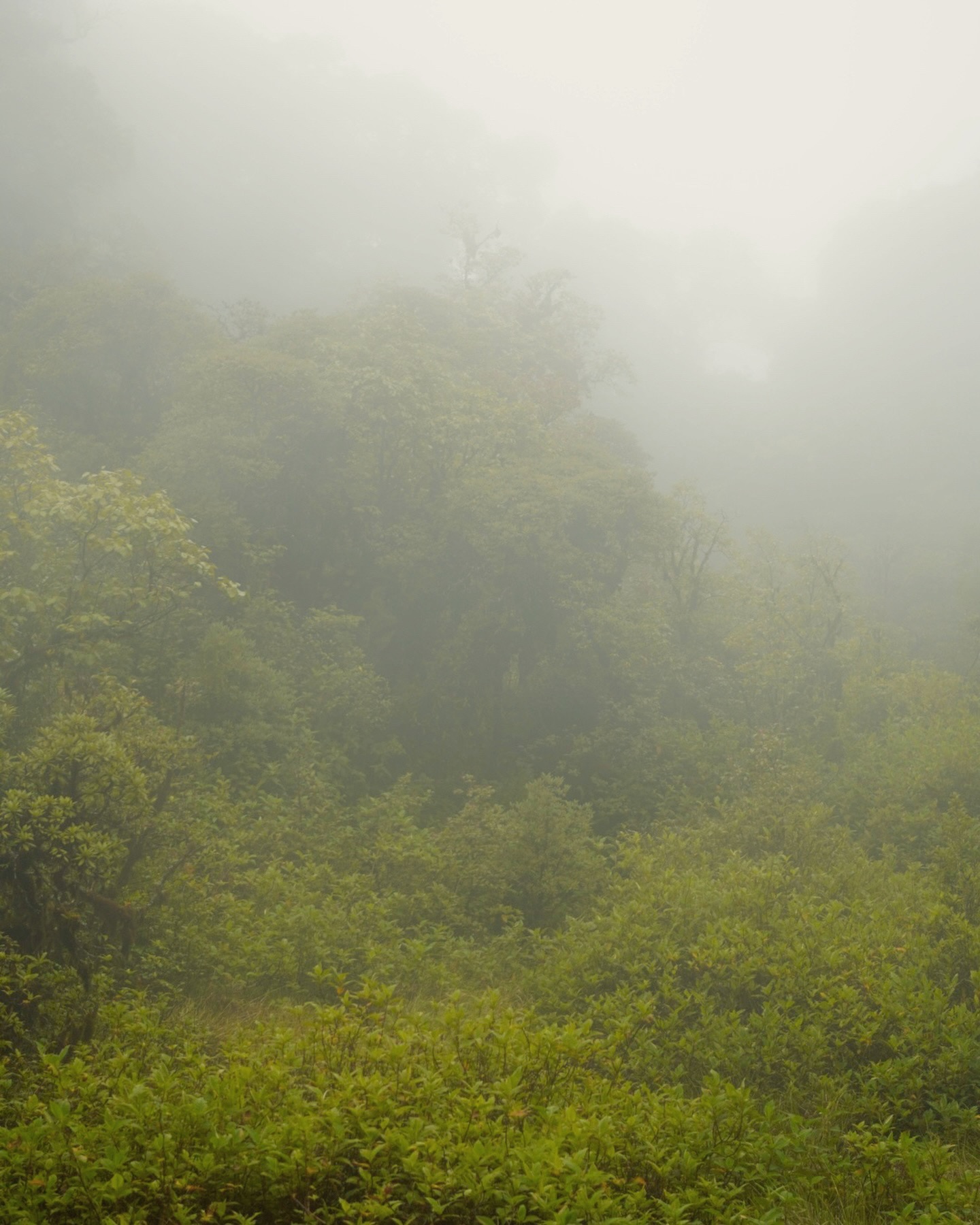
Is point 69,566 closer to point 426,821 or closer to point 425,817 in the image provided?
point 426,821

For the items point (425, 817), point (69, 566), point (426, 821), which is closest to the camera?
point (69, 566)

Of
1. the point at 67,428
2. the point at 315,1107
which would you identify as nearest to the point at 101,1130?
the point at 315,1107

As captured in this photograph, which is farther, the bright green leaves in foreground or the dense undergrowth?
the bright green leaves in foreground

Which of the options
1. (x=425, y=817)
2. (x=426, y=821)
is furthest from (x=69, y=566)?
(x=425, y=817)

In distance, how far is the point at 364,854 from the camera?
14039 mm

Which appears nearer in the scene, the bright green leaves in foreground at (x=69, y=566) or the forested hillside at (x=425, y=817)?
the forested hillside at (x=425, y=817)

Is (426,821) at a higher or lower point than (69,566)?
lower

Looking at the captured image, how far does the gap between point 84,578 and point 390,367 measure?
720 inches

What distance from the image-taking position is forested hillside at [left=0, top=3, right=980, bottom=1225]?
4.84 meters

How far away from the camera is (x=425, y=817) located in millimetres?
20000

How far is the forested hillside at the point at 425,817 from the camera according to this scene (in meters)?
4.84

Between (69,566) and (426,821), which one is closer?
(69,566)

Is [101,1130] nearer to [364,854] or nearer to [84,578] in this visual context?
[364,854]

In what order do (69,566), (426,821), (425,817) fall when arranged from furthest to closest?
(425,817), (426,821), (69,566)
